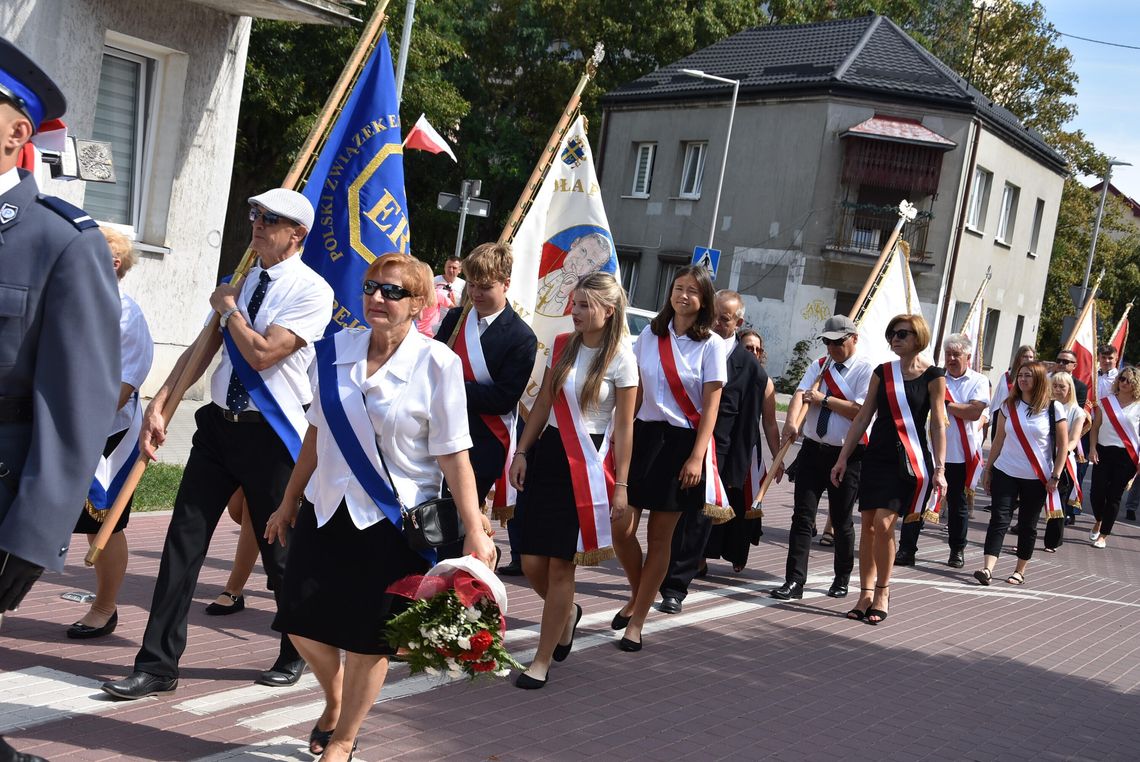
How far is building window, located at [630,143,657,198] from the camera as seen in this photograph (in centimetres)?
3803

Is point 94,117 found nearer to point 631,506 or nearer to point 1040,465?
point 631,506

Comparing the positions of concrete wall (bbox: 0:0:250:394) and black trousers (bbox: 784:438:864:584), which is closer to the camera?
black trousers (bbox: 784:438:864:584)

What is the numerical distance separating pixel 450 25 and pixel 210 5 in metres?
22.6

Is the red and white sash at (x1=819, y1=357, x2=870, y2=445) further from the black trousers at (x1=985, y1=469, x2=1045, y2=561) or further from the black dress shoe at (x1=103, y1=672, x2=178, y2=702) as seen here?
the black dress shoe at (x1=103, y1=672, x2=178, y2=702)

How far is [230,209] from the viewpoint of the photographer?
32.8 meters

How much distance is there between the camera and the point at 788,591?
9.02 meters

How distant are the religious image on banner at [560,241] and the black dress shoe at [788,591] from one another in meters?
2.24

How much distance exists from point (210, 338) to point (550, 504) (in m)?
1.80

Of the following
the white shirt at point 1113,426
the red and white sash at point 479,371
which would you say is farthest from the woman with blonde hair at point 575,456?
the white shirt at point 1113,426

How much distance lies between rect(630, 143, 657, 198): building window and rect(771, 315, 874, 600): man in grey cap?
28681mm

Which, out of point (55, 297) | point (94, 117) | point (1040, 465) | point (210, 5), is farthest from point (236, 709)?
point (210, 5)

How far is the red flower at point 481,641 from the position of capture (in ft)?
13.1

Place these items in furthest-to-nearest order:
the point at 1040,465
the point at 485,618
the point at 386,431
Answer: the point at 1040,465, the point at 386,431, the point at 485,618

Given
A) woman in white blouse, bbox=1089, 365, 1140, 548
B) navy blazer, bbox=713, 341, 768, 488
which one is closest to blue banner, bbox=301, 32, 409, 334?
navy blazer, bbox=713, 341, 768, 488
